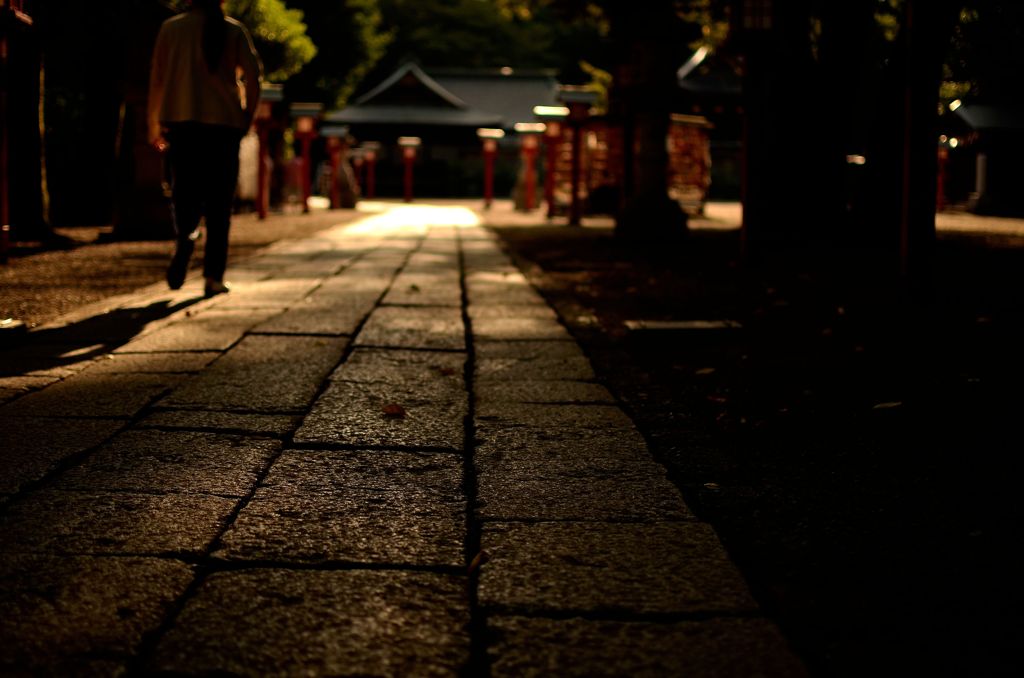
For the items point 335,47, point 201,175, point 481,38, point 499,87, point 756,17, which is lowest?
point 201,175

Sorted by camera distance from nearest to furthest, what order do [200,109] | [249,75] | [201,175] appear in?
[200,109], [201,175], [249,75]

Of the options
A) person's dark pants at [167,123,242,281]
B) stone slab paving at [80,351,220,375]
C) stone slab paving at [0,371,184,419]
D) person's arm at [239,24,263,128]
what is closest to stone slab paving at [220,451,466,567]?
stone slab paving at [0,371,184,419]

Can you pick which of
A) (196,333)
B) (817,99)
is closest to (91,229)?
(817,99)

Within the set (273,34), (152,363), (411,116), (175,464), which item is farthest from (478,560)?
(411,116)

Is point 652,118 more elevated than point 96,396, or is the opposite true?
point 652,118

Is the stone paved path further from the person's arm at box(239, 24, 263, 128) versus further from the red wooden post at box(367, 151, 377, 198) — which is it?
the red wooden post at box(367, 151, 377, 198)

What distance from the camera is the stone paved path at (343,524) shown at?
1.66 meters

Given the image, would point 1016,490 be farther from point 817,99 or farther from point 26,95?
point 26,95

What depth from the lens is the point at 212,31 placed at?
19.4 ft

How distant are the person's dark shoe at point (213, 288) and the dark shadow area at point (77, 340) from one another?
505 millimetres

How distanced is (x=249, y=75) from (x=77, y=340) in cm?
208

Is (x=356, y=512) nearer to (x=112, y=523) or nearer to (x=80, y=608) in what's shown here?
(x=112, y=523)

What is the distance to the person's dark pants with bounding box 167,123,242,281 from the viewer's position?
5.93 metres

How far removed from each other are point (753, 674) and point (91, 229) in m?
14.8
